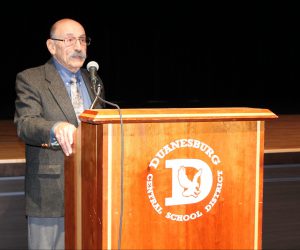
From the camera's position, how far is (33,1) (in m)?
7.66

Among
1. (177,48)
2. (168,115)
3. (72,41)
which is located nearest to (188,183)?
(168,115)

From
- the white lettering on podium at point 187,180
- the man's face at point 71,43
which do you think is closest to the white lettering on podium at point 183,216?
the white lettering on podium at point 187,180

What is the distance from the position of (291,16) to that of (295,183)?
6.16m

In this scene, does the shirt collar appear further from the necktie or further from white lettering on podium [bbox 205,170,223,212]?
white lettering on podium [bbox 205,170,223,212]

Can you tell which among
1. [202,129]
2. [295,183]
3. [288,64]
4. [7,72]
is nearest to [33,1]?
[7,72]

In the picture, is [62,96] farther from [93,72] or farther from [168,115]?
[168,115]

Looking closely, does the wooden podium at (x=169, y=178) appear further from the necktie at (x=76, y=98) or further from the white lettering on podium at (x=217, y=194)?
the necktie at (x=76, y=98)

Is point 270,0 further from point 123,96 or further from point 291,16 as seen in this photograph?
point 123,96

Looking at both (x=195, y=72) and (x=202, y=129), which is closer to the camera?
(x=202, y=129)

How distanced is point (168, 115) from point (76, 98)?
2.03ft

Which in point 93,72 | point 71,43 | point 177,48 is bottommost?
point 93,72

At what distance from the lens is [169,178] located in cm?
128

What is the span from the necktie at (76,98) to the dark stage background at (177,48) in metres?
5.94

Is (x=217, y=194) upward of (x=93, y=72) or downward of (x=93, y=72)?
downward
